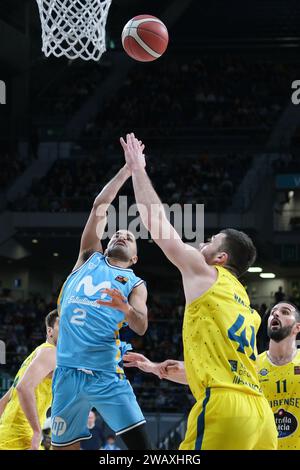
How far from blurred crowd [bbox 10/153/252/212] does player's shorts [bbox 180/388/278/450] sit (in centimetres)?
1723

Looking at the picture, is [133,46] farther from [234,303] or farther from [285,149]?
[285,149]

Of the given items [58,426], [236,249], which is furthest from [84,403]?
[236,249]

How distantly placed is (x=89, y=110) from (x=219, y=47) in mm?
5669

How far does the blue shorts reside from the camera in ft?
19.7

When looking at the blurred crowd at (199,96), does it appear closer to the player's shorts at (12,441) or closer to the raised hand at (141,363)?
the player's shorts at (12,441)

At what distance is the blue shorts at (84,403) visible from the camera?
19.7 ft

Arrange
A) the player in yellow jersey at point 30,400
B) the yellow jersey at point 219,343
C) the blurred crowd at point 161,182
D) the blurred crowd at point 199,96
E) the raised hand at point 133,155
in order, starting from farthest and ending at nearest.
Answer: the blurred crowd at point 199,96 → the blurred crowd at point 161,182 → the player in yellow jersey at point 30,400 → the raised hand at point 133,155 → the yellow jersey at point 219,343

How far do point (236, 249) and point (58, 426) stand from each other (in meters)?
1.89

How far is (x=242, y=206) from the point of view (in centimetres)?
2247

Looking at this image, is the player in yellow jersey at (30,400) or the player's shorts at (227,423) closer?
the player's shorts at (227,423)

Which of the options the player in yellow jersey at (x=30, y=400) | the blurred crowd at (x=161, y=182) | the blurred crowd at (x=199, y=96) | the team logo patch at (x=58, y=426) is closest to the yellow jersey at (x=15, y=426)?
the player in yellow jersey at (x=30, y=400)

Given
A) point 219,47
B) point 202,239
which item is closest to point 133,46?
point 202,239

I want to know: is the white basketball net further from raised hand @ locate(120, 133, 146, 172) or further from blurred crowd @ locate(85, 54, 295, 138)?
blurred crowd @ locate(85, 54, 295, 138)

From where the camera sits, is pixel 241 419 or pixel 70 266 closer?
pixel 241 419
